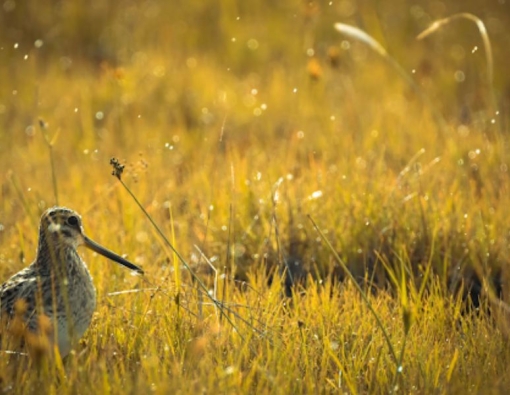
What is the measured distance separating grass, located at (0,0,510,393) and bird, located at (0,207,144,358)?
0.44 feet

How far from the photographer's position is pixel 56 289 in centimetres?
313

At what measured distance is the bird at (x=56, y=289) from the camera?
295 cm

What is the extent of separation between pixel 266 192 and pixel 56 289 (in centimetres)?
164

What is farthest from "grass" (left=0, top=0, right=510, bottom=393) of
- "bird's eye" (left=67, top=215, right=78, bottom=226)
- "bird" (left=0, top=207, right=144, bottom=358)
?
"bird's eye" (left=67, top=215, right=78, bottom=226)

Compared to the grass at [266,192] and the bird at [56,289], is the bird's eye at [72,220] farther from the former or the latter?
the grass at [266,192]

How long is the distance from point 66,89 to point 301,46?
7.27 feet

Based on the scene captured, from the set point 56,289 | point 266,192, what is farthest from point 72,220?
point 266,192

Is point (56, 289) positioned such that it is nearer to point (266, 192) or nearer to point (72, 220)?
point (72, 220)

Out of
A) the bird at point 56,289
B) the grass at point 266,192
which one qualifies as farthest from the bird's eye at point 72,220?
the grass at point 266,192

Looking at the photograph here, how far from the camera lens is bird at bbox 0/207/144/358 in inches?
116

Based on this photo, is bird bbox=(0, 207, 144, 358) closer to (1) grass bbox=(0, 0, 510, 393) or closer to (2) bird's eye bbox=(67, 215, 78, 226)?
(2) bird's eye bbox=(67, 215, 78, 226)

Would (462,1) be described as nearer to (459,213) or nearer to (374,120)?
(374,120)

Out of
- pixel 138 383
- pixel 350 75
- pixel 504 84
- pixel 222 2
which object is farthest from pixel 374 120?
pixel 138 383

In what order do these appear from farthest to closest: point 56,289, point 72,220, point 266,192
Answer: point 266,192 < point 72,220 < point 56,289
